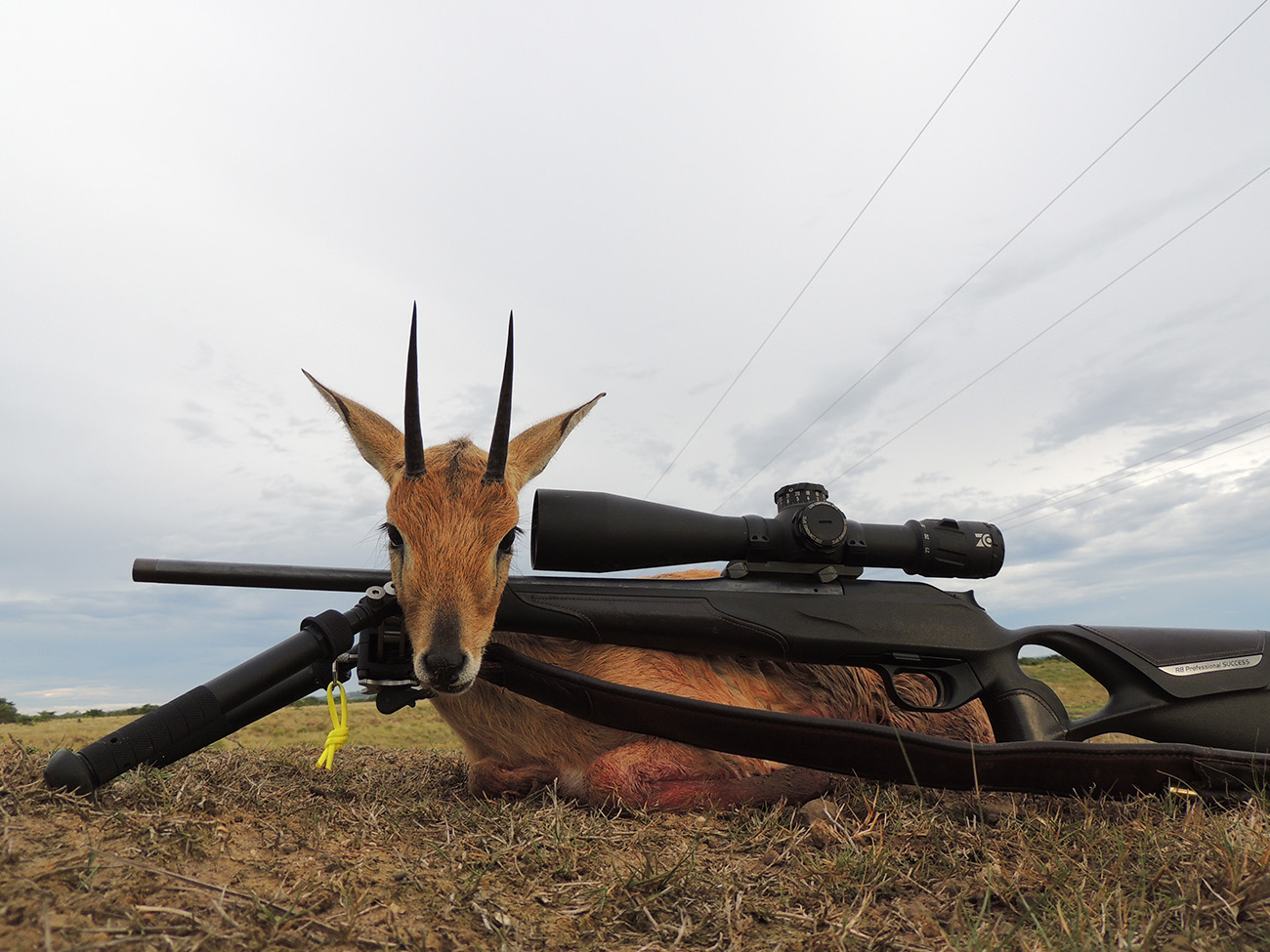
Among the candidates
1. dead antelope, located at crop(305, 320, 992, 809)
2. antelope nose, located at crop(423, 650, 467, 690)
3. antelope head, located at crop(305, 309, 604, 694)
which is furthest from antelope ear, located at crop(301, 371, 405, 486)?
antelope nose, located at crop(423, 650, 467, 690)

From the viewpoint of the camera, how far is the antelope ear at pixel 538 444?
3.81 m

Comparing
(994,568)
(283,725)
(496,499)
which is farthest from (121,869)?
(283,725)

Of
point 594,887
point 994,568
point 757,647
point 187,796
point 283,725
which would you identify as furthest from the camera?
point 283,725

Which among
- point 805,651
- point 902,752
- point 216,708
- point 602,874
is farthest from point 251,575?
point 902,752

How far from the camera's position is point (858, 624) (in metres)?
3.58

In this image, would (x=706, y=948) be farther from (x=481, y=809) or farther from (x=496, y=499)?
(x=496, y=499)

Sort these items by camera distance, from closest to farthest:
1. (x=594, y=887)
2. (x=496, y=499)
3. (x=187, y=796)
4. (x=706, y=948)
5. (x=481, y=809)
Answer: (x=706, y=948), (x=594, y=887), (x=187, y=796), (x=481, y=809), (x=496, y=499)

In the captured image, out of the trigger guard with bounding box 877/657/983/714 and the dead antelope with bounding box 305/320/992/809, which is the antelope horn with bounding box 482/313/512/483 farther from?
the trigger guard with bounding box 877/657/983/714

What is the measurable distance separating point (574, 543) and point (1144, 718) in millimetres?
3206

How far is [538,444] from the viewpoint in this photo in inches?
155

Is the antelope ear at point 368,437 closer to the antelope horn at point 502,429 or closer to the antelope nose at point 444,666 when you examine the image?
the antelope horn at point 502,429

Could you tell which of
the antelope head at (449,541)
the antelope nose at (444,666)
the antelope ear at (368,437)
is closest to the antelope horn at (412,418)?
the antelope head at (449,541)

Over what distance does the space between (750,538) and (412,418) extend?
5.96ft

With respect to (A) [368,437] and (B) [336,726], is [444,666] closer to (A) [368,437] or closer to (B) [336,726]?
(B) [336,726]
